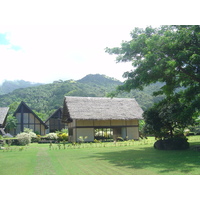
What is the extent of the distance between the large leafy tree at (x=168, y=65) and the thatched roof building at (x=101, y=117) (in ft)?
37.0

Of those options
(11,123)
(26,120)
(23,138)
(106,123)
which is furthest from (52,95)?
(23,138)

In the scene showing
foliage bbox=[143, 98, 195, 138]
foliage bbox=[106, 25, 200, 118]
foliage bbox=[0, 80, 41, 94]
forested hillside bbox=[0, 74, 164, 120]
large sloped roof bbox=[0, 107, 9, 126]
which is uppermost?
foliage bbox=[0, 80, 41, 94]

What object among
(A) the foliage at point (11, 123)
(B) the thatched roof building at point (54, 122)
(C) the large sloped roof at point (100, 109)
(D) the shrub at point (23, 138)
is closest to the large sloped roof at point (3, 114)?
(A) the foliage at point (11, 123)

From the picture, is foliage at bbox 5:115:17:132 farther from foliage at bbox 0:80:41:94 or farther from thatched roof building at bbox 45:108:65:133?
foliage at bbox 0:80:41:94

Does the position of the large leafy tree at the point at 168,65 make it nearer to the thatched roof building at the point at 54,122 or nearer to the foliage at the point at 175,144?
the foliage at the point at 175,144

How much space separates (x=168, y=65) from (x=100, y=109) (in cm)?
1667

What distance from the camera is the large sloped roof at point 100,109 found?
25828mm

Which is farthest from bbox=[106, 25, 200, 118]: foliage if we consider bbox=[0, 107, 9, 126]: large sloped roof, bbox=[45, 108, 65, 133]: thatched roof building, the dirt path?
bbox=[45, 108, 65, 133]: thatched roof building

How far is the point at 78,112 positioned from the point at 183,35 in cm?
1637

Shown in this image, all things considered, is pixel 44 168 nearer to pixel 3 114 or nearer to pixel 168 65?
pixel 168 65

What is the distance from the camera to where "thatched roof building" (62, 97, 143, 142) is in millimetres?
25828

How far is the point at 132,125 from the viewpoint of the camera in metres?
28.0

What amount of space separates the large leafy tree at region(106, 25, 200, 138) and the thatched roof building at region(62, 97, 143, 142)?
1127 centimetres

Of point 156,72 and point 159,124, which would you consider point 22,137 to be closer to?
point 159,124
